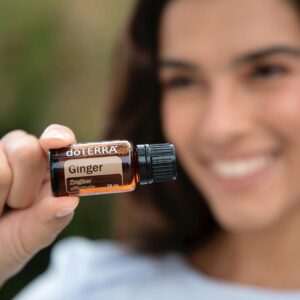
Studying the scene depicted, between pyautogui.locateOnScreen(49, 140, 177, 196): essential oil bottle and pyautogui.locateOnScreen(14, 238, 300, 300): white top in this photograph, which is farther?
pyautogui.locateOnScreen(14, 238, 300, 300): white top

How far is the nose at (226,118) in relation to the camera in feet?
3.76

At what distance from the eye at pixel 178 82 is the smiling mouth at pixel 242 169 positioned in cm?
20

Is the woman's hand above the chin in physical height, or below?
above

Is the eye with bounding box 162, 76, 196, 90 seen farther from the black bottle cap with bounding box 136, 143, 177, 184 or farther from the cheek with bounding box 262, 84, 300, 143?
the black bottle cap with bounding box 136, 143, 177, 184

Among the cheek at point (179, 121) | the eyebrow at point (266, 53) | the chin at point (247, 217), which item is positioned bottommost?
the chin at point (247, 217)

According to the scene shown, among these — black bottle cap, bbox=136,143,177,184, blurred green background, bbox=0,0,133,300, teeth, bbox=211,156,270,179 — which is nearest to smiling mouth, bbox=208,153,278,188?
teeth, bbox=211,156,270,179

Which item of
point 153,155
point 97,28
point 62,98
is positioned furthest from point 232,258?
point 97,28

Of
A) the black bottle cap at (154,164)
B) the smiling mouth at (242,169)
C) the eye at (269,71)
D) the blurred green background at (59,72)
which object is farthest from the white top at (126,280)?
the blurred green background at (59,72)

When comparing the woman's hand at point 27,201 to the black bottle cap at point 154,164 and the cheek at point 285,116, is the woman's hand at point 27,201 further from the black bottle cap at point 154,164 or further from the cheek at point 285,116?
the cheek at point 285,116

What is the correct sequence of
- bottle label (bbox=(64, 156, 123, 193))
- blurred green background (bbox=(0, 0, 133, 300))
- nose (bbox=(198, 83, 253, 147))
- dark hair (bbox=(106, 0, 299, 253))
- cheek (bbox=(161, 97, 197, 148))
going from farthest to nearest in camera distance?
blurred green background (bbox=(0, 0, 133, 300))
dark hair (bbox=(106, 0, 299, 253))
cheek (bbox=(161, 97, 197, 148))
nose (bbox=(198, 83, 253, 147))
bottle label (bbox=(64, 156, 123, 193))

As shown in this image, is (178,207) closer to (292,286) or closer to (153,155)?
(292,286)

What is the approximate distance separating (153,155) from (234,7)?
1.79ft

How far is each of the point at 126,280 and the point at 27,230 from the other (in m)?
0.69

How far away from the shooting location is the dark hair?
1.43 metres
